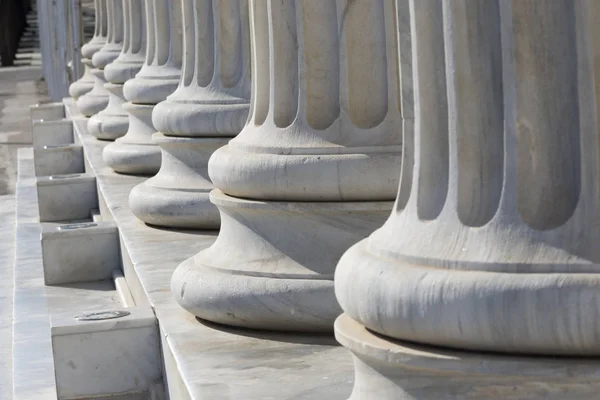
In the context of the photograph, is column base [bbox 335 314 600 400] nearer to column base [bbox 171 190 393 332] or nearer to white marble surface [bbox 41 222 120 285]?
column base [bbox 171 190 393 332]

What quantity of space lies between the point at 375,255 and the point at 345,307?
8.3 inches

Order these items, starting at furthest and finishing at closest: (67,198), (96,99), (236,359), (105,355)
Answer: (96,99) → (67,198) → (105,355) → (236,359)

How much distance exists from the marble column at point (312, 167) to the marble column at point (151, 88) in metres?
6.61

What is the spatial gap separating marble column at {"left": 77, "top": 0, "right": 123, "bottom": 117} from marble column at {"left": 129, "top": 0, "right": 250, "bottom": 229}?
33.0ft

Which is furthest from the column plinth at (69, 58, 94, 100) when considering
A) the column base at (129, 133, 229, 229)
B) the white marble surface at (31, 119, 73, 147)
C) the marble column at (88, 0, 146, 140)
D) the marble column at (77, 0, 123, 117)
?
the column base at (129, 133, 229, 229)

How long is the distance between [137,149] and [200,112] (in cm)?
387

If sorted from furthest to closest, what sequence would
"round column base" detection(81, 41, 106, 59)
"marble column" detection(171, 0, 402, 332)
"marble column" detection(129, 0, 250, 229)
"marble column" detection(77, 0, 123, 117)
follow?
1. "round column base" detection(81, 41, 106, 59)
2. "marble column" detection(77, 0, 123, 117)
3. "marble column" detection(129, 0, 250, 229)
4. "marble column" detection(171, 0, 402, 332)

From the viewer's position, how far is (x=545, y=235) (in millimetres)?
3750

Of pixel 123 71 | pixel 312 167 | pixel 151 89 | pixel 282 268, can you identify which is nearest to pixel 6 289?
pixel 151 89

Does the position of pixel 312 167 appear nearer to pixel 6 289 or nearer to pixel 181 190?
pixel 181 190

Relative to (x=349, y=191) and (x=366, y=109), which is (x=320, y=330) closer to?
(x=349, y=191)

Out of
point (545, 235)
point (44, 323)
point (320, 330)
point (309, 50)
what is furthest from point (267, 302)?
point (44, 323)

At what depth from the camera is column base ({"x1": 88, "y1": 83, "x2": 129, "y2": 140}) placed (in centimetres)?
1701

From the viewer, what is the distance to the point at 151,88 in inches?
533
